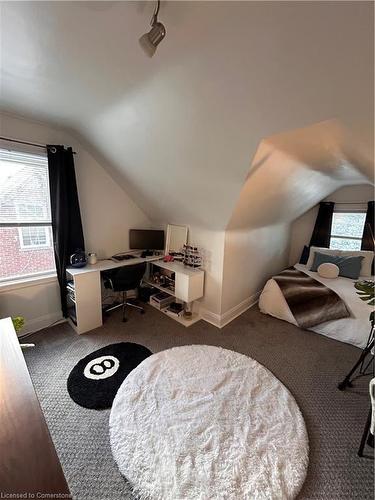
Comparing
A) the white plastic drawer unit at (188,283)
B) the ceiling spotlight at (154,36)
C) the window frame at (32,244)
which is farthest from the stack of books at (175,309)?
the ceiling spotlight at (154,36)

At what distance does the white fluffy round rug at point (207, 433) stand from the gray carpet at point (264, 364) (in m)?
0.10

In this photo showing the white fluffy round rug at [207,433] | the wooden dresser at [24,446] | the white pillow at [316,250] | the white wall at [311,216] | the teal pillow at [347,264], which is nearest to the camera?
the wooden dresser at [24,446]

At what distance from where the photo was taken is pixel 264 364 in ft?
6.64

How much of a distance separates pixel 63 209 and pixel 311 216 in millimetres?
4246

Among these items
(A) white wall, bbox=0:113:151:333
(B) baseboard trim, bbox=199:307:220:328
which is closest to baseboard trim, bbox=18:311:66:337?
(A) white wall, bbox=0:113:151:333

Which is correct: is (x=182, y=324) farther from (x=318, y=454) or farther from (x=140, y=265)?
(x=318, y=454)

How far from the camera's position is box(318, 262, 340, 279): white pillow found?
10.1 ft

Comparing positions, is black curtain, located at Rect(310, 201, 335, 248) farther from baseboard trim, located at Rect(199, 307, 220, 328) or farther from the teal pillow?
baseboard trim, located at Rect(199, 307, 220, 328)

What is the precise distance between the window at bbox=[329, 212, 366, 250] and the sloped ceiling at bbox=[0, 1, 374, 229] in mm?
2075

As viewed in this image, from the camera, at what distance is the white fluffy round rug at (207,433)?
1110 millimetres

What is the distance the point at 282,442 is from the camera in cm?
132

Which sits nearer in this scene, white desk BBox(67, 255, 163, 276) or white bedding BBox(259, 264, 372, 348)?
white bedding BBox(259, 264, 372, 348)

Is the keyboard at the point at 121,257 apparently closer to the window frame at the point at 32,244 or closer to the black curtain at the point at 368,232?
the window frame at the point at 32,244

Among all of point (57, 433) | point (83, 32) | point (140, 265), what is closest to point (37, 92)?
point (83, 32)
